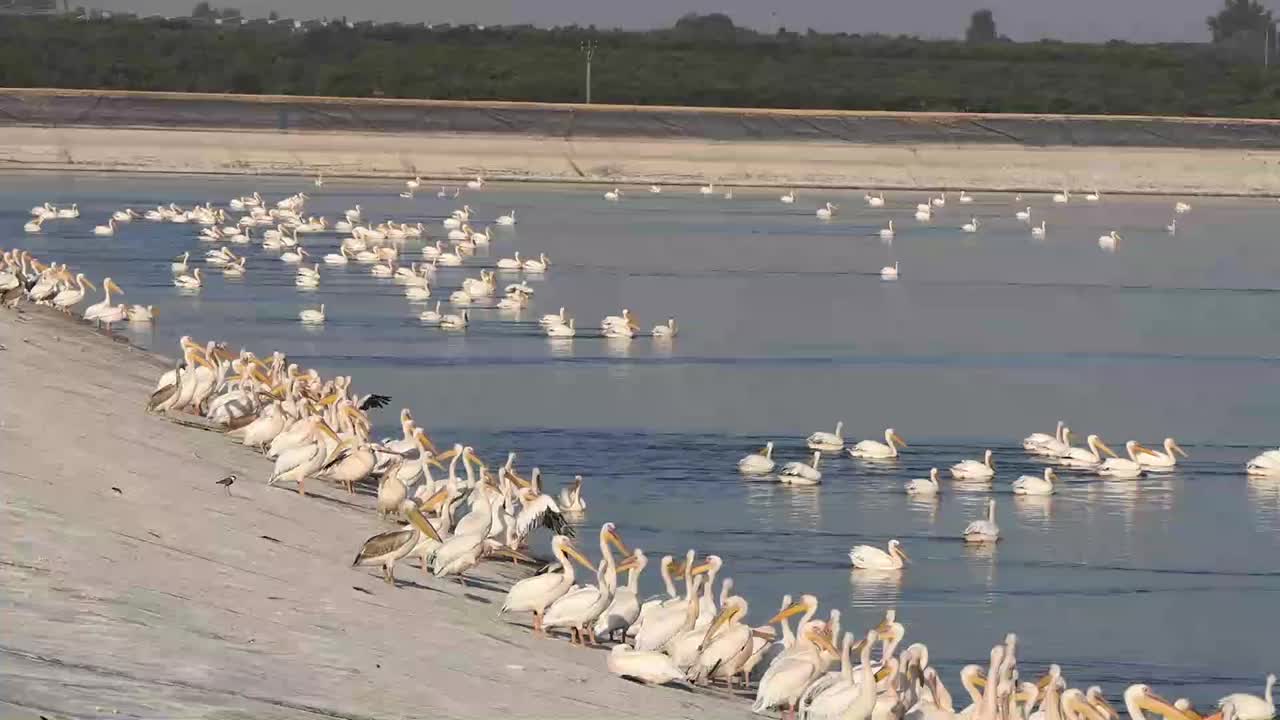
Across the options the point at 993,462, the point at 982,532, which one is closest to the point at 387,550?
the point at 982,532

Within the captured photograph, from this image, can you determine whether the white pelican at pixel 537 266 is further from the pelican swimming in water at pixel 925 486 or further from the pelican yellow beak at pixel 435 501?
the pelican yellow beak at pixel 435 501

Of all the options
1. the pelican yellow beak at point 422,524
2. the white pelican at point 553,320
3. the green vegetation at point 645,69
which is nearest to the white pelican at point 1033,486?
the pelican yellow beak at point 422,524

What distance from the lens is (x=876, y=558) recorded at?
575 inches

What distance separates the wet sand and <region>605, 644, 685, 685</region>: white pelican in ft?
176

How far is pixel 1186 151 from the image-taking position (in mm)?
65625

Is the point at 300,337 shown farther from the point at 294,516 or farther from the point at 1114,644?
the point at 1114,644

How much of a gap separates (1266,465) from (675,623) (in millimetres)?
9340

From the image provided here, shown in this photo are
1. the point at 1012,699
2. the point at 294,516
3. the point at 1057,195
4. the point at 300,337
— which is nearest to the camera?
the point at 1012,699

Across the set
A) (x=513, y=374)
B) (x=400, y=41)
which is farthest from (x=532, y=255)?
(x=400, y=41)

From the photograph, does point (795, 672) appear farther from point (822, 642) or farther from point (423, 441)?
point (423, 441)

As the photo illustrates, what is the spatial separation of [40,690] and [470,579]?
14.5ft

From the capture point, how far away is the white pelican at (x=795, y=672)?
10.8 m

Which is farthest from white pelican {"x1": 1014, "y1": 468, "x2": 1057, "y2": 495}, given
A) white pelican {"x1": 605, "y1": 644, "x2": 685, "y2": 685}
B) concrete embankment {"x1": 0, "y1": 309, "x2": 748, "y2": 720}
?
white pelican {"x1": 605, "y1": 644, "x2": 685, "y2": 685}

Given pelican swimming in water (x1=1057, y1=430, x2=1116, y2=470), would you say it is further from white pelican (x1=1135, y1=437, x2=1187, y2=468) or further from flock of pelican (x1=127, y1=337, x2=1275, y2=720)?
flock of pelican (x1=127, y1=337, x2=1275, y2=720)
